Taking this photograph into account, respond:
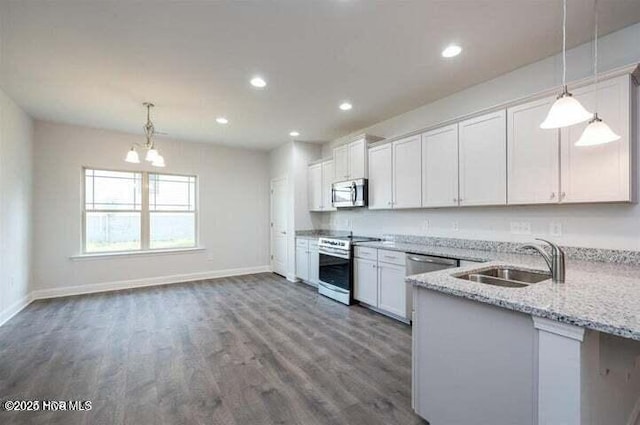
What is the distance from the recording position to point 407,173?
391cm

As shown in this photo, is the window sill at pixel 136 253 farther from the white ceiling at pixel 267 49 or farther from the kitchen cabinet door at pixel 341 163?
the kitchen cabinet door at pixel 341 163

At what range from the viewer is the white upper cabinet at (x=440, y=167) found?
3.36 m

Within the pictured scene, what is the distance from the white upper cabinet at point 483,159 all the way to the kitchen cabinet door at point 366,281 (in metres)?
1.43

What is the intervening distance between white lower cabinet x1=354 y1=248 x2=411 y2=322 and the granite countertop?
1473 mm

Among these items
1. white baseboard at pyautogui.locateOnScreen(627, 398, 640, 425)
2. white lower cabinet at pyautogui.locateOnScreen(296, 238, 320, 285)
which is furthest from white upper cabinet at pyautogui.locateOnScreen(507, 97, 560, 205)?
white lower cabinet at pyautogui.locateOnScreen(296, 238, 320, 285)

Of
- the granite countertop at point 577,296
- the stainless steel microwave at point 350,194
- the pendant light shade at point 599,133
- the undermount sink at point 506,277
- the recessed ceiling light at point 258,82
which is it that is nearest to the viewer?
the granite countertop at point 577,296

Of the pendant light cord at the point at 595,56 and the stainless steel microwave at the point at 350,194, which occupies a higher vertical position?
the pendant light cord at the point at 595,56

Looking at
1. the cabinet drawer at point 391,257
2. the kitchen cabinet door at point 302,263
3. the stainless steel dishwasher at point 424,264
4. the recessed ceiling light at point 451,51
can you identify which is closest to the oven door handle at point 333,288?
the kitchen cabinet door at point 302,263

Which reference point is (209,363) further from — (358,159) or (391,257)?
(358,159)

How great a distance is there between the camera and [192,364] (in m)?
2.64

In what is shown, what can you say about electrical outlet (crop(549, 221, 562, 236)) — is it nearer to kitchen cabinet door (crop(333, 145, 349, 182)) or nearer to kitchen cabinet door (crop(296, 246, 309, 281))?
kitchen cabinet door (crop(333, 145, 349, 182))

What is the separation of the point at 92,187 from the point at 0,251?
74.3 inches

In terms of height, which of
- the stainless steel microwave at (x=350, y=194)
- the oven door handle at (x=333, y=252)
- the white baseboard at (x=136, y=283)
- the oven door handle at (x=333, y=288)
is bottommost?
the white baseboard at (x=136, y=283)

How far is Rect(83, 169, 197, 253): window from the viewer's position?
17.1ft
